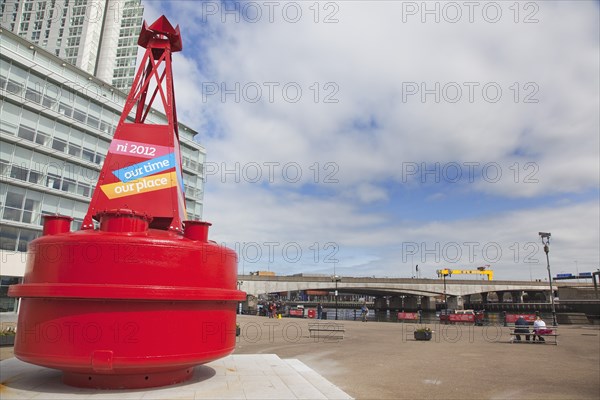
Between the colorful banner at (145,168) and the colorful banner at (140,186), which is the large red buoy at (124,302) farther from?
the colorful banner at (145,168)

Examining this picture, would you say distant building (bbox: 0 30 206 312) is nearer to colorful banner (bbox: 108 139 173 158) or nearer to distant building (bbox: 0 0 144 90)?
colorful banner (bbox: 108 139 173 158)

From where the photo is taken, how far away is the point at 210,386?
8.52 meters

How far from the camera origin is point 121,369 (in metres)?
7.38

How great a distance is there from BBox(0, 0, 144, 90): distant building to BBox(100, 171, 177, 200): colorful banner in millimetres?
90014

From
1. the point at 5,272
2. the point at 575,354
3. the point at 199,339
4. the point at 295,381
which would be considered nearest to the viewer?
the point at 199,339

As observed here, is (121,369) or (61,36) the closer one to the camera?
(121,369)

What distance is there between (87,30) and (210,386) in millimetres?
101701

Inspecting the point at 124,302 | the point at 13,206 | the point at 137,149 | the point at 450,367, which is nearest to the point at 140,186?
the point at 137,149

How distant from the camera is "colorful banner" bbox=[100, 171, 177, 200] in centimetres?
935

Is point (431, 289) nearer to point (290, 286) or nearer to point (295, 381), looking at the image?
point (290, 286)

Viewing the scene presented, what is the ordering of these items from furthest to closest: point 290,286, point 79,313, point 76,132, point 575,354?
point 290,286 → point 76,132 → point 575,354 → point 79,313

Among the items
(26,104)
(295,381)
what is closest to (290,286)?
(26,104)

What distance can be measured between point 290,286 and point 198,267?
6503cm

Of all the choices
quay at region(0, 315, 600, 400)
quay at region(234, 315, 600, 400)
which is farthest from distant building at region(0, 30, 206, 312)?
quay at region(234, 315, 600, 400)
